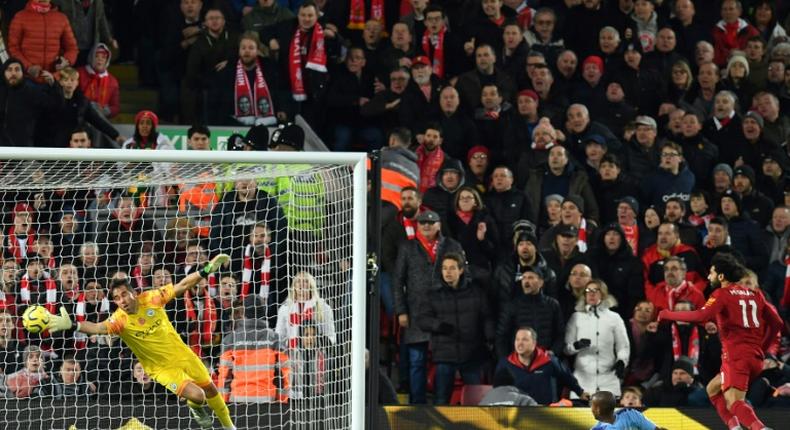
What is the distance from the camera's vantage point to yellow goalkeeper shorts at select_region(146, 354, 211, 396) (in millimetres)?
12172

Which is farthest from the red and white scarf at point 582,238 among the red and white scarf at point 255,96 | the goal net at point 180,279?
the red and white scarf at point 255,96

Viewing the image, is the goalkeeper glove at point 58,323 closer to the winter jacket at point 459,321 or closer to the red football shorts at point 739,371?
the winter jacket at point 459,321

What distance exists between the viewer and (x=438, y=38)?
16.3 m

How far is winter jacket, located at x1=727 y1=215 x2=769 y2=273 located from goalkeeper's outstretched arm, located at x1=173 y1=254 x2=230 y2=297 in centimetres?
539

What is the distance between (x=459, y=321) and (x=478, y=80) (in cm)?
317

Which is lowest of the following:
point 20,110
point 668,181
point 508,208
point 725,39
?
point 508,208

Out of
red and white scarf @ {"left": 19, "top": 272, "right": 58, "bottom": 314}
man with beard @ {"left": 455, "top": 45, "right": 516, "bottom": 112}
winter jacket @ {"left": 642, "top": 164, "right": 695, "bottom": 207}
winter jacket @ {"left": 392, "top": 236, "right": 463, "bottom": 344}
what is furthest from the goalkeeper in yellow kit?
winter jacket @ {"left": 642, "top": 164, "right": 695, "bottom": 207}

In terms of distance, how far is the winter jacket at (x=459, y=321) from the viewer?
13.5m

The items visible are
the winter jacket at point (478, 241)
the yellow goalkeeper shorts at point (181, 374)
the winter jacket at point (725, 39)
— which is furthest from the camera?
the winter jacket at point (725, 39)

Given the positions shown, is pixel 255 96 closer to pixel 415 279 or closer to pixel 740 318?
pixel 415 279

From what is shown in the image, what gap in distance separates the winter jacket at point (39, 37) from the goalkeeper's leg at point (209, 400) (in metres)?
4.48

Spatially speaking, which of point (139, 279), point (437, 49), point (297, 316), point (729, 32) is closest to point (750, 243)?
point (729, 32)

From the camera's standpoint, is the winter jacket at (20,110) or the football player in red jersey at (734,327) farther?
the winter jacket at (20,110)

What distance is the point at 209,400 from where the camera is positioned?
12.1 meters
